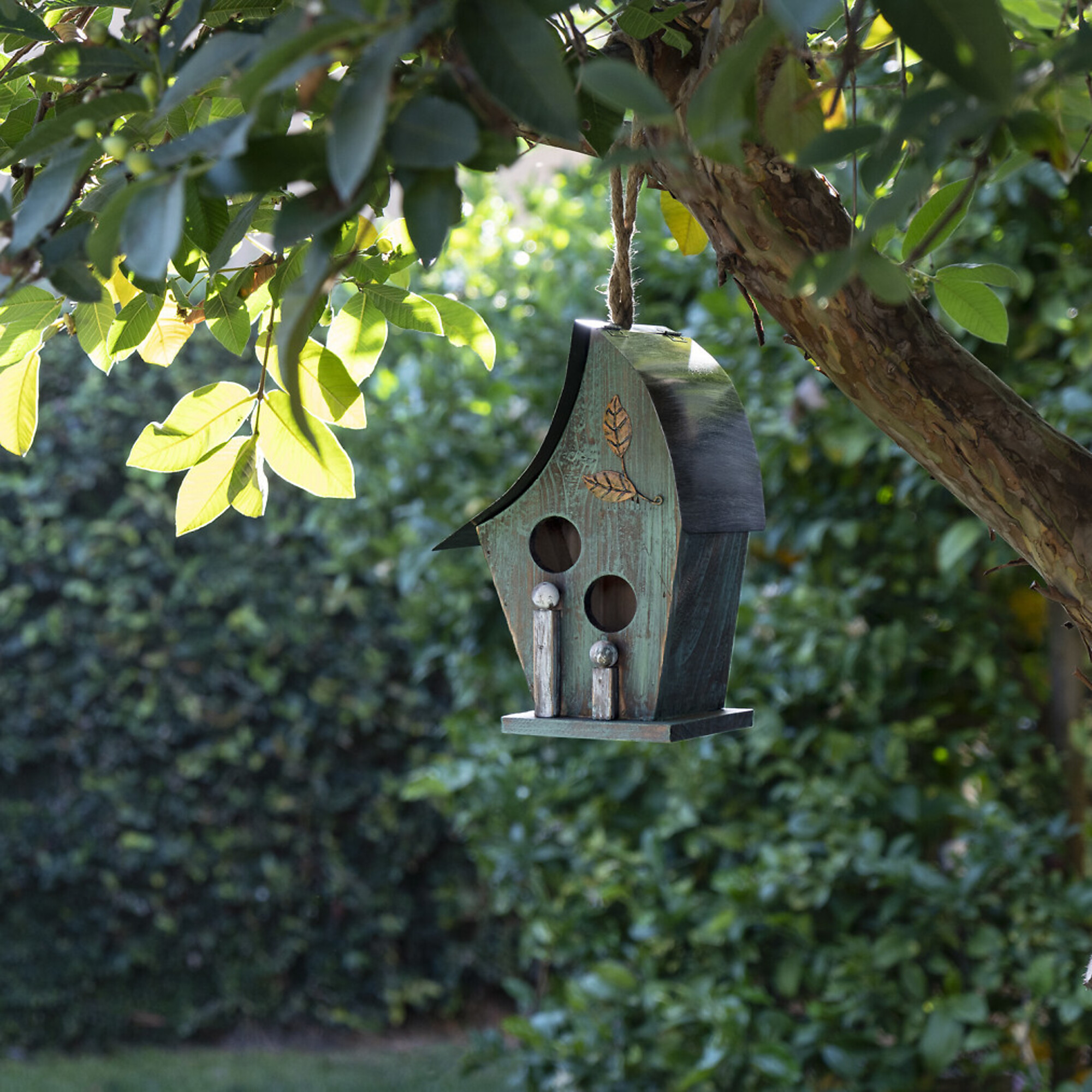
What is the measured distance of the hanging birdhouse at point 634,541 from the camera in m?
1.04

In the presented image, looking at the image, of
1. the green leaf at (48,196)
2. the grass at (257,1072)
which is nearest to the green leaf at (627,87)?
the green leaf at (48,196)

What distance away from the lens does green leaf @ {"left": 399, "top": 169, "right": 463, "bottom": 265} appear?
49cm

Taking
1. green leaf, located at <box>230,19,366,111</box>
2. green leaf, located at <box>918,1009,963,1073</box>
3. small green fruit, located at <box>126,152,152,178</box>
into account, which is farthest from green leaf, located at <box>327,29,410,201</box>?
green leaf, located at <box>918,1009,963,1073</box>

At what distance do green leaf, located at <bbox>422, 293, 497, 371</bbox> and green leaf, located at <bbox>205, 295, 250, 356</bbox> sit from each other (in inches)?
5.7

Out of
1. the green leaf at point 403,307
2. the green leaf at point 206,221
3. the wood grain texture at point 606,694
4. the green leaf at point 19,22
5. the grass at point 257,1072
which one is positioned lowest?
the grass at point 257,1072

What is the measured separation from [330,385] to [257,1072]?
121 inches

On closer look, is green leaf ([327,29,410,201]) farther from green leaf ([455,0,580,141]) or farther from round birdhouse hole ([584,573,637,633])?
round birdhouse hole ([584,573,637,633])

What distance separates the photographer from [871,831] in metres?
2.00

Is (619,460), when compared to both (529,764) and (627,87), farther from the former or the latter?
(529,764)

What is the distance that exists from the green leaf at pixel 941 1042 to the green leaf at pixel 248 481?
1629mm

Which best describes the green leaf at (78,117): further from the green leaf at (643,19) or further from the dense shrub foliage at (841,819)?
the dense shrub foliage at (841,819)

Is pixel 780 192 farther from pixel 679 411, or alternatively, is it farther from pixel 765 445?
pixel 765 445

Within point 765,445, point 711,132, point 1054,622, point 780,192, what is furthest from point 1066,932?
point 711,132

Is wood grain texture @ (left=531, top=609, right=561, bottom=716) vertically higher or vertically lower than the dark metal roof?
lower
